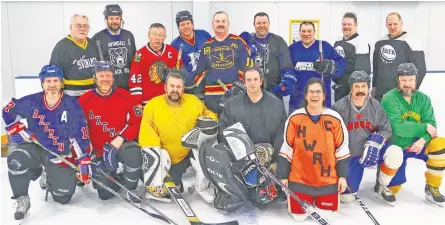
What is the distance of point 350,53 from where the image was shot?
3449 millimetres

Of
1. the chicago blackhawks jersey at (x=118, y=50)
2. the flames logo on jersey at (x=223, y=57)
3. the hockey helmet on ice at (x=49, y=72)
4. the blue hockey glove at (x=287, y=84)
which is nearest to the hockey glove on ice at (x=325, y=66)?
the blue hockey glove at (x=287, y=84)

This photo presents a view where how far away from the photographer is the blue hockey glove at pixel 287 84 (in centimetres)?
317

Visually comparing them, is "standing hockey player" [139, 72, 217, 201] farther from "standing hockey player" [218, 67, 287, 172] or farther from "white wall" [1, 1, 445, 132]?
"white wall" [1, 1, 445, 132]

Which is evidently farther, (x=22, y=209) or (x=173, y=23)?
(x=173, y=23)

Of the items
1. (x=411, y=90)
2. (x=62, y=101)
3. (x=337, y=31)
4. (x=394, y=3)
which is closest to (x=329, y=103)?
(x=411, y=90)

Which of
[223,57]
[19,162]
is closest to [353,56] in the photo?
[223,57]

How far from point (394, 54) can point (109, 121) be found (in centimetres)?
214

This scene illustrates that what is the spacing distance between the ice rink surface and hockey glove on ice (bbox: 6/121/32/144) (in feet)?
1.46

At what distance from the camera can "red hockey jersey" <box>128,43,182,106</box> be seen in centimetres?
319

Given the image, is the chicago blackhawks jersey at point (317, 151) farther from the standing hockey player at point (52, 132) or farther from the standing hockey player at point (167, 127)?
the standing hockey player at point (52, 132)

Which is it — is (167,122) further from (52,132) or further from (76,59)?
(76,59)

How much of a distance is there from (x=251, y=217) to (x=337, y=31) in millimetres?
3825

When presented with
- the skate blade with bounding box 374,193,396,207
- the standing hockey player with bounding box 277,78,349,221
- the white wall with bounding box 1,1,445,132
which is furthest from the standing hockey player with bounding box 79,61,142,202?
the white wall with bounding box 1,1,445,132

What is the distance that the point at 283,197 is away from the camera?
104 inches
